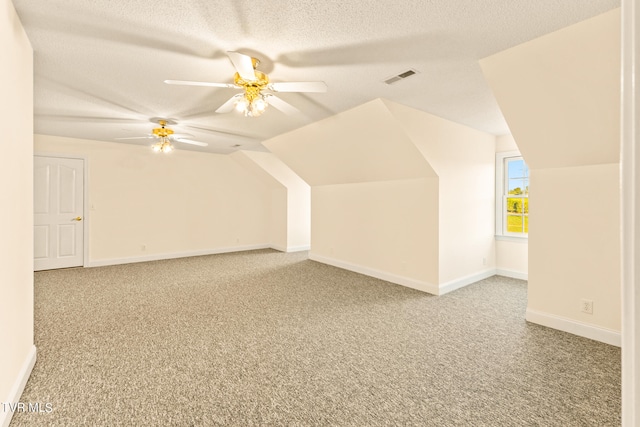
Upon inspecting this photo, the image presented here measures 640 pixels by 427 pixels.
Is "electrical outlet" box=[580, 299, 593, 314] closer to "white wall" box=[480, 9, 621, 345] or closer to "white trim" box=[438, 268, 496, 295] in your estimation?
"white wall" box=[480, 9, 621, 345]

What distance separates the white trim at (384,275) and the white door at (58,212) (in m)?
4.58

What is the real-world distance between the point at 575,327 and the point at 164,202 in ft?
23.1

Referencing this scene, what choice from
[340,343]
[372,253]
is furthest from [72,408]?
[372,253]

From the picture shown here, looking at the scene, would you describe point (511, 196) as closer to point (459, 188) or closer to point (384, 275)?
point (459, 188)

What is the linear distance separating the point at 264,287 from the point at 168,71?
9.88 ft

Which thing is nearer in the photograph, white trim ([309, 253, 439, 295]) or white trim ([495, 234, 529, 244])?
white trim ([309, 253, 439, 295])

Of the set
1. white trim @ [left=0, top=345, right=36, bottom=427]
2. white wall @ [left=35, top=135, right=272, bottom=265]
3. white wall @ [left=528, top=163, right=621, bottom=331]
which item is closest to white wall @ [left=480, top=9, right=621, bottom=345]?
white wall @ [left=528, top=163, right=621, bottom=331]

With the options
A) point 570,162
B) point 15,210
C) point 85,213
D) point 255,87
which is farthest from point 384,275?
point 85,213

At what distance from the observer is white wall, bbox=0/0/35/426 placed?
1819 millimetres

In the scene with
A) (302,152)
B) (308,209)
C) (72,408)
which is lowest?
(72,408)

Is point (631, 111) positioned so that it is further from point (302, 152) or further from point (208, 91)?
point (302, 152)

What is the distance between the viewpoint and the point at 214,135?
5.36 metres

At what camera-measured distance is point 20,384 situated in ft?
6.75

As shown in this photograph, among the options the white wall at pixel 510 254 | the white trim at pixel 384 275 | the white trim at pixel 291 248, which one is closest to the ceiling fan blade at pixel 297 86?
the white trim at pixel 384 275
